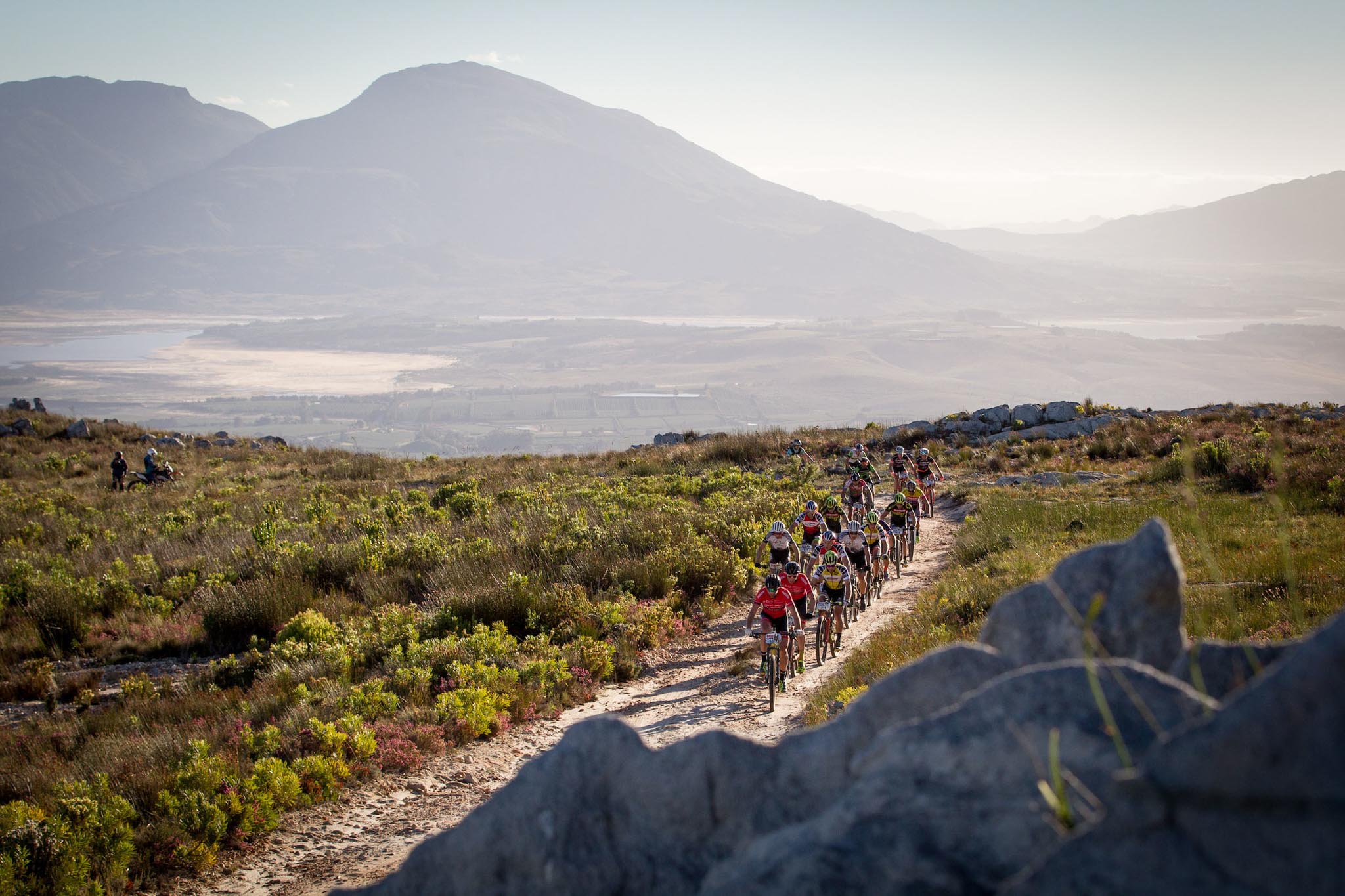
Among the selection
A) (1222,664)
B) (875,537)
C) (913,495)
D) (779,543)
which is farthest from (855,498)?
(1222,664)

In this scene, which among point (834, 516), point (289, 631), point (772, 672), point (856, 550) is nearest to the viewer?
point (772, 672)

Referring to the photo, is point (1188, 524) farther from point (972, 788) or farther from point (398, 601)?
point (972, 788)

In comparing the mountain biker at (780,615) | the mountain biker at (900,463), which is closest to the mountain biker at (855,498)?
the mountain biker at (900,463)

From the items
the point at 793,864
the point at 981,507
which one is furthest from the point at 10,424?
the point at 793,864

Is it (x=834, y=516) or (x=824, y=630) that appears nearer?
(x=824, y=630)

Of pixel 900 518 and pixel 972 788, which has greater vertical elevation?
pixel 972 788

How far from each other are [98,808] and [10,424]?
43.4 m

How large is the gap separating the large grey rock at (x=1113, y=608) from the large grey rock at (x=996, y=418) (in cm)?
3581

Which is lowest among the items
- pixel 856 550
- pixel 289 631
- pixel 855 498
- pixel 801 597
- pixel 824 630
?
pixel 824 630

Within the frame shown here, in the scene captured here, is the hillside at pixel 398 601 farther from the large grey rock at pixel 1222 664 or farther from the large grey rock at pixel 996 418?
the large grey rock at pixel 996 418

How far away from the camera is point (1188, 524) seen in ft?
50.0

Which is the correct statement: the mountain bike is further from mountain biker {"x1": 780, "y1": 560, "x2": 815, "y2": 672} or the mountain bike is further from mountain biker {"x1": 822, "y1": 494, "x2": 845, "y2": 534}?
mountain biker {"x1": 822, "y1": 494, "x2": 845, "y2": 534}

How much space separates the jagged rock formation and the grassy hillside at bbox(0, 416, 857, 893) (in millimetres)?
4797

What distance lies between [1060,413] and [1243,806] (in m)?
38.4
